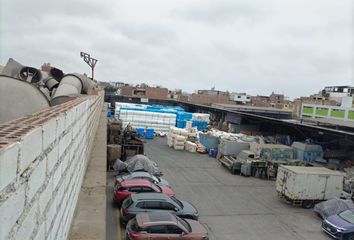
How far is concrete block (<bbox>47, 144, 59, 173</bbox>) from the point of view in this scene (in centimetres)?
237

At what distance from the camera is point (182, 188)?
1877 centimetres

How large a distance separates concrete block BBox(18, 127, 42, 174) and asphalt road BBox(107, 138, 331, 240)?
11.0 meters

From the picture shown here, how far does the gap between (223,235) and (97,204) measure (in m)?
7.95

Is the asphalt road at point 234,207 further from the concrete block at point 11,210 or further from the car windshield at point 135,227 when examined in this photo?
the concrete block at point 11,210

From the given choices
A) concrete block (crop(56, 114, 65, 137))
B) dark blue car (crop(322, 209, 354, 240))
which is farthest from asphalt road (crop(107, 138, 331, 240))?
concrete block (crop(56, 114, 65, 137))

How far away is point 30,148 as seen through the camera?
173cm

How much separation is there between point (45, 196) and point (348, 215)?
15.4 meters

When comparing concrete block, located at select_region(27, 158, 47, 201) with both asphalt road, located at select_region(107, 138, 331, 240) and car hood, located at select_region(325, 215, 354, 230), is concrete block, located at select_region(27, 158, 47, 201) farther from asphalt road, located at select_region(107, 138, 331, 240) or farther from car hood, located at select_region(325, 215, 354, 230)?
car hood, located at select_region(325, 215, 354, 230)

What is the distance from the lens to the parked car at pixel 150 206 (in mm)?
12898

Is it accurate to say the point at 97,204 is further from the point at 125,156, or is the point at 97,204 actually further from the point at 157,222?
the point at 125,156

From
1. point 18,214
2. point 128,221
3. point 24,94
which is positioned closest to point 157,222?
point 128,221

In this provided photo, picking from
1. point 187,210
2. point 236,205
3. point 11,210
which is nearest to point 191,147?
point 236,205

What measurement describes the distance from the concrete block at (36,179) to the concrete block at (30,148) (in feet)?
0.30

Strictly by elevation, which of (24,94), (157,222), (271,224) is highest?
(24,94)
